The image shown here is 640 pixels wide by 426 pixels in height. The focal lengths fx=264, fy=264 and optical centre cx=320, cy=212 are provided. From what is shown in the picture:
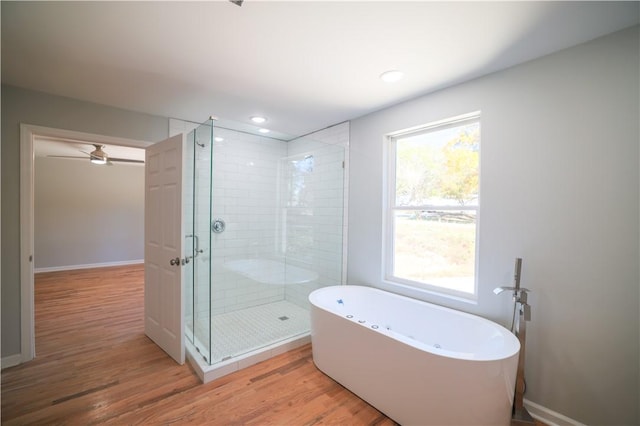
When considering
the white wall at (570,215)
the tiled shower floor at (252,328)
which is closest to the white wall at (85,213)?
the tiled shower floor at (252,328)

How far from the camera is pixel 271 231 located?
3730 mm

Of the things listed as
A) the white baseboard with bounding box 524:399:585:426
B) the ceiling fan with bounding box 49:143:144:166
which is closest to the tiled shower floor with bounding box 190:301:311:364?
the white baseboard with bounding box 524:399:585:426

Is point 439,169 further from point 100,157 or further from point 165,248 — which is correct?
point 100,157

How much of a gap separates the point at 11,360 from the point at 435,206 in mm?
4074

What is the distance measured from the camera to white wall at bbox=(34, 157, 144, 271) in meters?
5.68

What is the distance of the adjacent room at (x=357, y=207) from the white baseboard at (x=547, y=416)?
0.04ft

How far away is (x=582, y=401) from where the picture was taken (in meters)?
1.67

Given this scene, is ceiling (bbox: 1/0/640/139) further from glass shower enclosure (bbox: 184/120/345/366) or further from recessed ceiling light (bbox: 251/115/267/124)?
glass shower enclosure (bbox: 184/120/345/366)

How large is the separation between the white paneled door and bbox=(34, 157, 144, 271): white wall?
4.66 metres

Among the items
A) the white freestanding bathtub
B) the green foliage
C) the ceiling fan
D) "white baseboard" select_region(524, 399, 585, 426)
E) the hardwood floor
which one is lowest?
the hardwood floor

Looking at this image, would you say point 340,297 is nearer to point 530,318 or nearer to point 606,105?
point 530,318

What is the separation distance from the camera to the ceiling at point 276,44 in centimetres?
144

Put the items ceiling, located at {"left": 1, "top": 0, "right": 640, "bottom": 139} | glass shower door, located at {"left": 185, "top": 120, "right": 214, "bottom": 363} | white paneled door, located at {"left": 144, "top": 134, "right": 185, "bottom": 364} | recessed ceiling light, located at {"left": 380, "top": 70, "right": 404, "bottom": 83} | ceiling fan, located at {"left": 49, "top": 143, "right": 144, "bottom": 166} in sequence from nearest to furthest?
1. ceiling, located at {"left": 1, "top": 0, "right": 640, "bottom": 139}
2. recessed ceiling light, located at {"left": 380, "top": 70, "right": 404, "bottom": 83}
3. white paneled door, located at {"left": 144, "top": 134, "right": 185, "bottom": 364}
4. glass shower door, located at {"left": 185, "top": 120, "right": 214, "bottom": 363}
5. ceiling fan, located at {"left": 49, "top": 143, "right": 144, "bottom": 166}

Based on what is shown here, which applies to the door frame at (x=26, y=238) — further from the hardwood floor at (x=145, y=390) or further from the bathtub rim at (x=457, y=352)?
the bathtub rim at (x=457, y=352)
